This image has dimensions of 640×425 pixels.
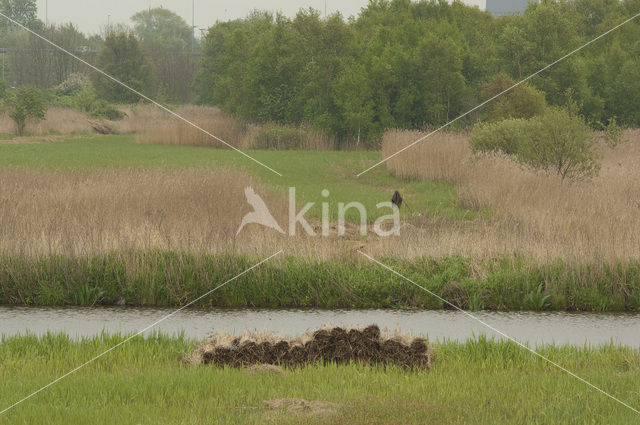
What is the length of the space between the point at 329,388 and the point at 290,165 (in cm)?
2427

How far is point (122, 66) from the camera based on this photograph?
63.1m

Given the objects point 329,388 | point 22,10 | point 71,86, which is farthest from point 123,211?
point 22,10

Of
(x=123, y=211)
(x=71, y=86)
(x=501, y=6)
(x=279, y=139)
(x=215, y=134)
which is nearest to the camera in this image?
(x=123, y=211)

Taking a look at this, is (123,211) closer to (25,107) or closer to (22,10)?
(25,107)

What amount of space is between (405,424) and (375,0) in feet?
203

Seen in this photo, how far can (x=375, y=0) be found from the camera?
65688mm

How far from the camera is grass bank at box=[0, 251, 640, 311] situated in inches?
516

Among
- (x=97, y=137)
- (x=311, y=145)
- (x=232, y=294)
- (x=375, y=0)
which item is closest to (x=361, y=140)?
(x=311, y=145)

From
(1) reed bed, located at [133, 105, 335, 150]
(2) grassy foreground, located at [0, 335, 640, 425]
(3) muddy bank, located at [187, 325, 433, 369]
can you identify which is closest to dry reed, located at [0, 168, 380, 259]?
(2) grassy foreground, located at [0, 335, 640, 425]

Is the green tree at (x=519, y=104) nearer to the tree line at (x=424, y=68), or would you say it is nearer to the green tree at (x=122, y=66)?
the tree line at (x=424, y=68)

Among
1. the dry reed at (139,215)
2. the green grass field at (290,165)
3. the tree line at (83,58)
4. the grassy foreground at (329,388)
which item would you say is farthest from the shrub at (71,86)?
the grassy foreground at (329,388)

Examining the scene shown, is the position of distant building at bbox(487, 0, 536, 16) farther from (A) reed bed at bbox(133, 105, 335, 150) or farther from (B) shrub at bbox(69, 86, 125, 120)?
(A) reed bed at bbox(133, 105, 335, 150)

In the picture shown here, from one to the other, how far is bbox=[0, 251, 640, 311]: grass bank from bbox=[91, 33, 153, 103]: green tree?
5028cm

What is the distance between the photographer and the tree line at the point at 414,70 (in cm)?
4191
